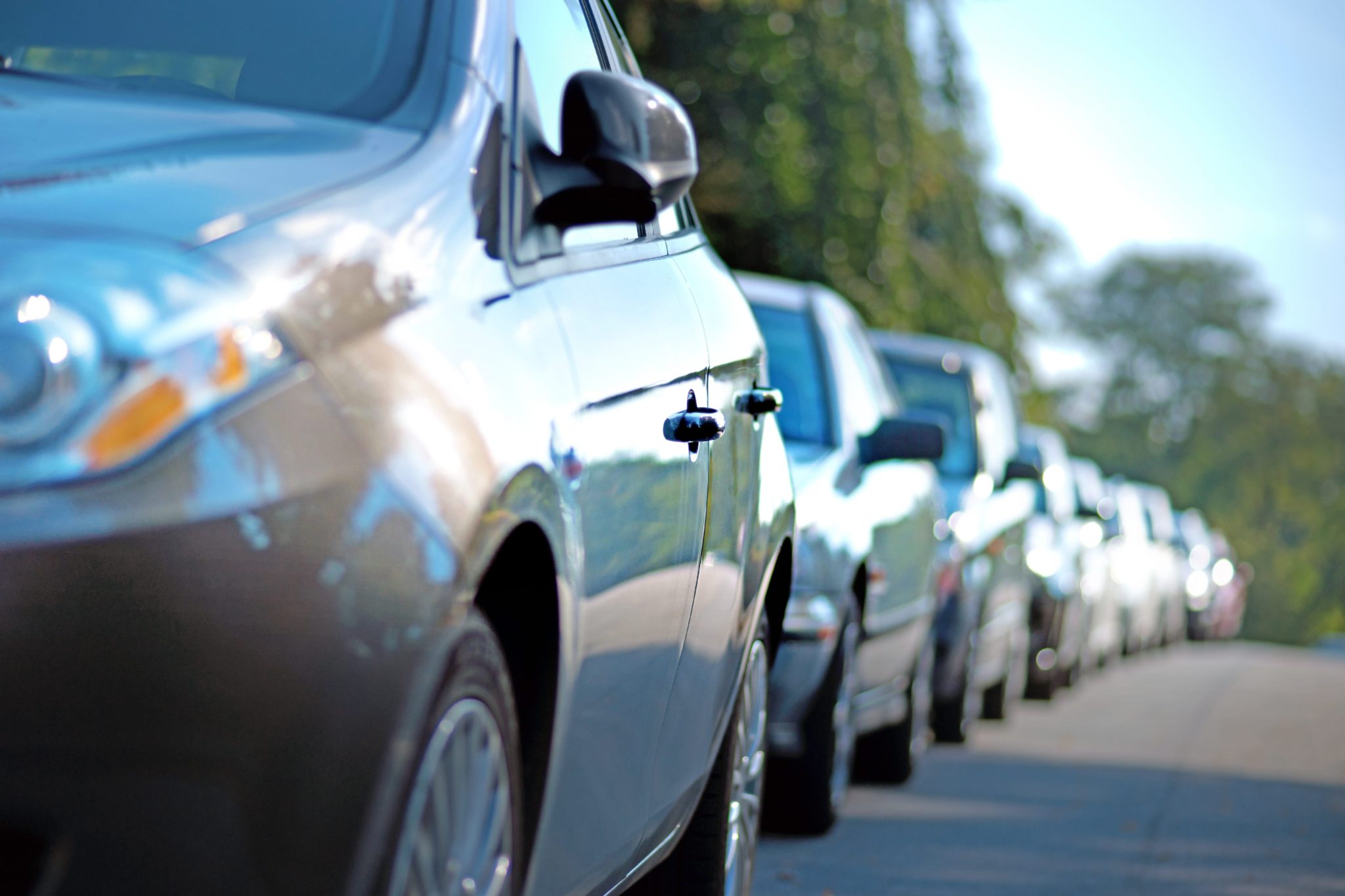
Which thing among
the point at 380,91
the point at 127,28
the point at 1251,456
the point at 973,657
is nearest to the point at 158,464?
the point at 380,91

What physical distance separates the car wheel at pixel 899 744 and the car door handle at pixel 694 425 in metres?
5.46

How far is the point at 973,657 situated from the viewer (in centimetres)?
1155

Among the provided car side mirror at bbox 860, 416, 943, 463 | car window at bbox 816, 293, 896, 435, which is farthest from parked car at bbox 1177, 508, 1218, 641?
car side mirror at bbox 860, 416, 943, 463

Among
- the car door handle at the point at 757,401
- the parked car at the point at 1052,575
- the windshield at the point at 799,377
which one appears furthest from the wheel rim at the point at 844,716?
the parked car at the point at 1052,575

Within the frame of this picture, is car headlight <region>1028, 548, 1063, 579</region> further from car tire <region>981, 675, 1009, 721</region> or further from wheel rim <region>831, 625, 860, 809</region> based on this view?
wheel rim <region>831, 625, 860, 809</region>

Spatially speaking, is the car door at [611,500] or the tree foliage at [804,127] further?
the tree foliage at [804,127]

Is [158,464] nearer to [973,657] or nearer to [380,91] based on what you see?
[380,91]

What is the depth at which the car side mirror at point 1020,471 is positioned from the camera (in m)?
12.7

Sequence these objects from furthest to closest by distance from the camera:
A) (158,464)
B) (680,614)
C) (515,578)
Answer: (680,614)
(515,578)
(158,464)

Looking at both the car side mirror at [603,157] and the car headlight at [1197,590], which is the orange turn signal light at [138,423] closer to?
the car side mirror at [603,157]

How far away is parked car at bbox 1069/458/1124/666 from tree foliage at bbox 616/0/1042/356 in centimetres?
278

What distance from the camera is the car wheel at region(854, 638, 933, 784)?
31.4 ft

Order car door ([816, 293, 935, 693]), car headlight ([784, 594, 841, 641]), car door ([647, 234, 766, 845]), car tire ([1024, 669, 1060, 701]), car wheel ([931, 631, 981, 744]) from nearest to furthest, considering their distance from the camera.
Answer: car door ([647, 234, 766, 845])
car headlight ([784, 594, 841, 641])
car door ([816, 293, 935, 693])
car wheel ([931, 631, 981, 744])
car tire ([1024, 669, 1060, 701])

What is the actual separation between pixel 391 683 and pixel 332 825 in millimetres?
161
